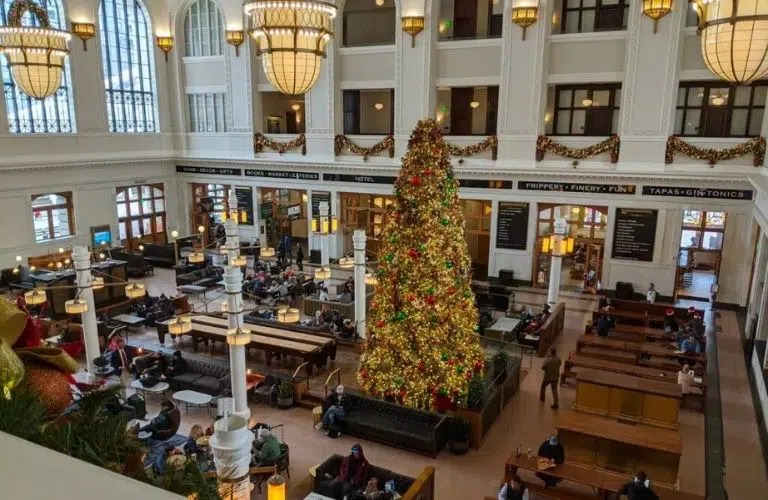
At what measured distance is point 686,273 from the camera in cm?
1966

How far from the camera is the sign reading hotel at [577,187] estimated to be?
1705 centimetres

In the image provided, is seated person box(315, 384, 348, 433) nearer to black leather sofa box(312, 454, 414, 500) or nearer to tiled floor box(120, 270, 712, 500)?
tiled floor box(120, 270, 712, 500)

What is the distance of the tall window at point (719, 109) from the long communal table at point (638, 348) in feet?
23.6

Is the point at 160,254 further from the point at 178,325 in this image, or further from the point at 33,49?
the point at 178,325

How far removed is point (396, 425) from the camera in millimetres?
9516

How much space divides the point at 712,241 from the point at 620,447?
12000 mm

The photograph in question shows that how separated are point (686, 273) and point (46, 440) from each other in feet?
70.6

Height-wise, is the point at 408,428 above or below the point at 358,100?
below

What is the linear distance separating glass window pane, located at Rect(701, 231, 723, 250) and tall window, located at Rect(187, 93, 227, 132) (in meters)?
17.7

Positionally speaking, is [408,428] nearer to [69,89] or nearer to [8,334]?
[8,334]

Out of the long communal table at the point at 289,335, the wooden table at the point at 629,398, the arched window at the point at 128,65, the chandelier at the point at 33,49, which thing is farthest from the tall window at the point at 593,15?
the arched window at the point at 128,65

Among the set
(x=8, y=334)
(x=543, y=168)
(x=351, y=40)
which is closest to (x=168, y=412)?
(x=8, y=334)

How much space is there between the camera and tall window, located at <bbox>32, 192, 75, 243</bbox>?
1939 centimetres

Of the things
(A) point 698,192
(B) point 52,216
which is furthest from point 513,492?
(B) point 52,216
